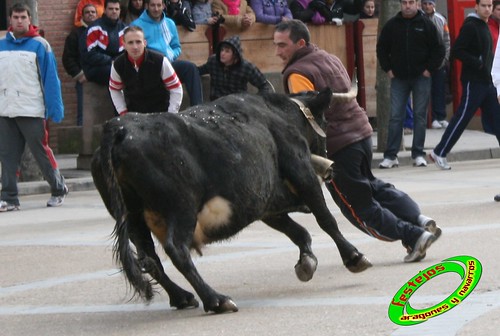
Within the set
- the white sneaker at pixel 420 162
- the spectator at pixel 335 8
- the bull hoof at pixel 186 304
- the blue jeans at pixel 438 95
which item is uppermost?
the bull hoof at pixel 186 304

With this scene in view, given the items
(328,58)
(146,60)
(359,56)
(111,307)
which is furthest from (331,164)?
(359,56)

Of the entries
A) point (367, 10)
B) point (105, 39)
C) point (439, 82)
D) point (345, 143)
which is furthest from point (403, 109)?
point (345, 143)

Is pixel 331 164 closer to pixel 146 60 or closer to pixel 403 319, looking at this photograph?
pixel 403 319

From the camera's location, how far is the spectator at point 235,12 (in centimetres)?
2020

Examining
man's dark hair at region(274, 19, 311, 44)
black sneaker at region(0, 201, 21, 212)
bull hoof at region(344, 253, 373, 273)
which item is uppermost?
man's dark hair at region(274, 19, 311, 44)

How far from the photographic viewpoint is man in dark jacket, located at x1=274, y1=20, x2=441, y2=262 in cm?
945

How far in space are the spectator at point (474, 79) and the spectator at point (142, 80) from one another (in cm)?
461

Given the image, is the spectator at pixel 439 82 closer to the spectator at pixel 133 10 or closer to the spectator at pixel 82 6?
the spectator at pixel 133 10

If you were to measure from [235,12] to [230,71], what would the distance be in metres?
3.60

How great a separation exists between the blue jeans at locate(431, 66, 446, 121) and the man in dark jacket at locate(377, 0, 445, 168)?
12.9 feet

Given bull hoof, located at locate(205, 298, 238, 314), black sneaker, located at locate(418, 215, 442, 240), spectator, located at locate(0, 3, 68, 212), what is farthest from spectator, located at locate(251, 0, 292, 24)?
bull hoof, located at locate(205, 298, 238, 314)

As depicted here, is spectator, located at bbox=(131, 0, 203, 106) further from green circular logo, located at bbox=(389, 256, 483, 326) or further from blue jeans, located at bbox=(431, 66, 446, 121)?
green circular logo, located at bbox=(389, 256, 483, 326)

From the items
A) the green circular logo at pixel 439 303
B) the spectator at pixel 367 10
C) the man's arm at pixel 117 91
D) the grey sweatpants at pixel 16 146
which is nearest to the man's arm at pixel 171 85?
the man's arm at pixel 117 91

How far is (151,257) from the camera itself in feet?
Answer: 27.2
